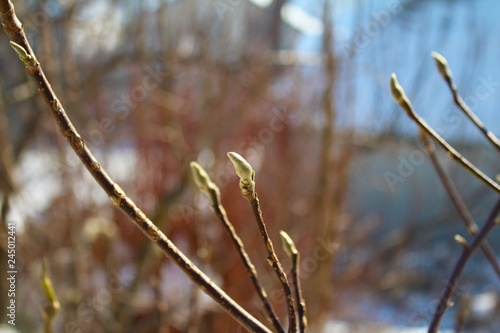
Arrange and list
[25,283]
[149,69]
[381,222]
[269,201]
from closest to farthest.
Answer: [149,69] → [25,283] → [269,201] → [381,222]

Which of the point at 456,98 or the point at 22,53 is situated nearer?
the point at 22,53

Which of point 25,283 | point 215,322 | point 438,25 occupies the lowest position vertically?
point 25,283

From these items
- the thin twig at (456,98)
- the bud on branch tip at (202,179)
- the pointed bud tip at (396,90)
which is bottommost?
the bud on branch tip at (202,179)

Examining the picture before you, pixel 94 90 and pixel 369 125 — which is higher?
pixel 369 125

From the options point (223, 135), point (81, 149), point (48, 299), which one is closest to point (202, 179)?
point (81, 149)

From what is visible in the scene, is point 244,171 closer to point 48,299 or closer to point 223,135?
point 48,299

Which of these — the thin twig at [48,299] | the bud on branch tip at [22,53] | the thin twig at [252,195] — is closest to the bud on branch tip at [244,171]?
the thin twig at [252,195]

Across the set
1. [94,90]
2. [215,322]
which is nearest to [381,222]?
[215,322]

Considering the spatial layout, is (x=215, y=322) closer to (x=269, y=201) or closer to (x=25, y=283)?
(x=269, y=201)

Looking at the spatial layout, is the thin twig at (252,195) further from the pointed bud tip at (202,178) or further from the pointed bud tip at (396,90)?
the pointed bud tip at (396,90)
